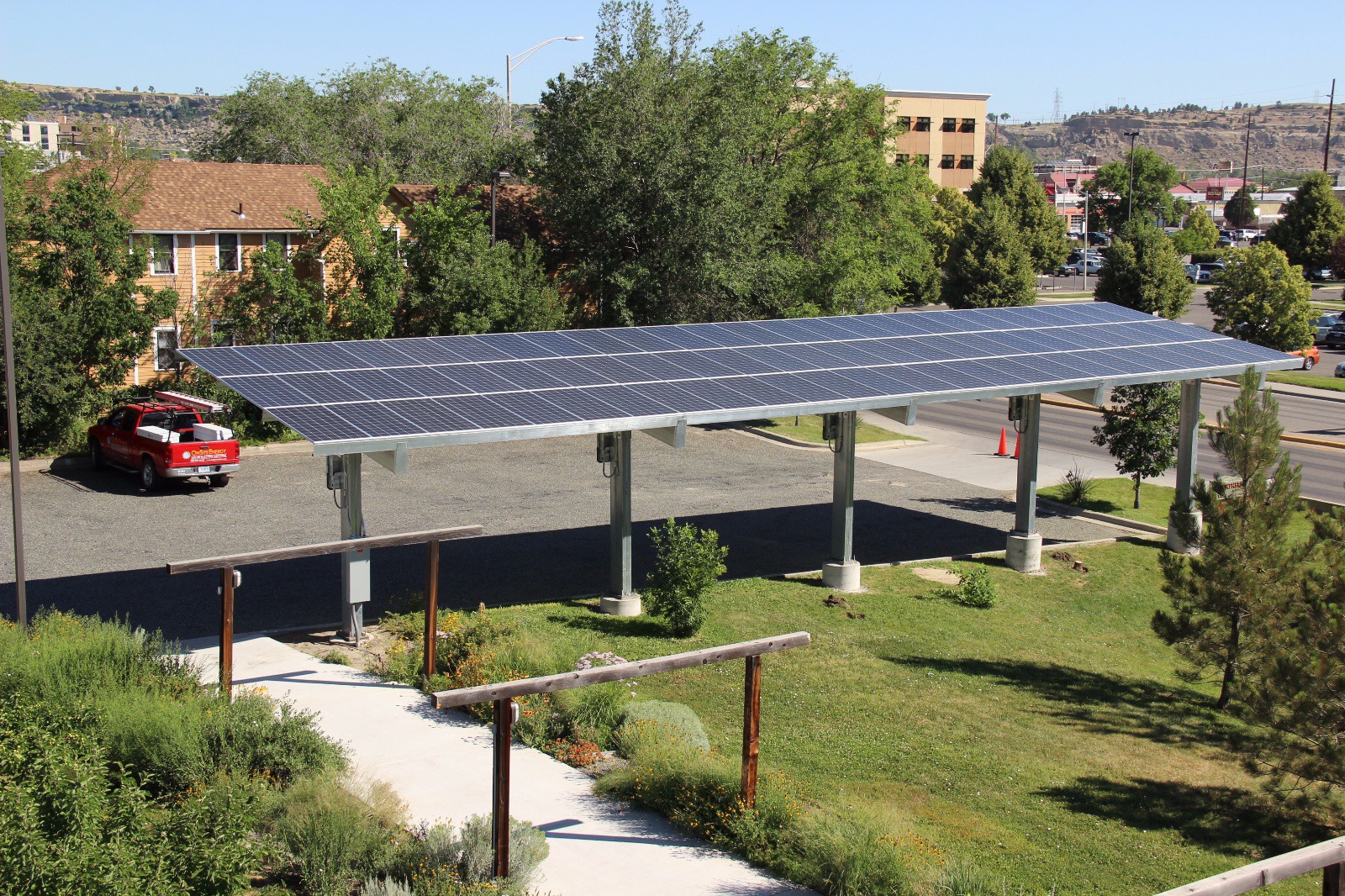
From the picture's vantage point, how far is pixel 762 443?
33625mm

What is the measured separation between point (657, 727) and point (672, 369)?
818 cm

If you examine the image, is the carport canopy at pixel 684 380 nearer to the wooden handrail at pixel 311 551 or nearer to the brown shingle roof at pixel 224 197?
the wooden handrail at pixel 311 551

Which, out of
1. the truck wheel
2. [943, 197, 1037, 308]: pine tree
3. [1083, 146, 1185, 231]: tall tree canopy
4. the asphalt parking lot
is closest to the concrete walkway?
the asphalt parking lot

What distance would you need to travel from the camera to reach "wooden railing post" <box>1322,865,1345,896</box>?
6.80 meters

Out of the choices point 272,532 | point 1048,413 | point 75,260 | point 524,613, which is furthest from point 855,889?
point 1048,413

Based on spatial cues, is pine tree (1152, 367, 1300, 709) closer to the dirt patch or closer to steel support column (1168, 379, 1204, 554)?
the dirt patch

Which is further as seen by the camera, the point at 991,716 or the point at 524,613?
the point at 524,613

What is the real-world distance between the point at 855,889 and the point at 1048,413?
35.6 metres

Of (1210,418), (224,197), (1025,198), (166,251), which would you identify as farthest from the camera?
(1025,198)

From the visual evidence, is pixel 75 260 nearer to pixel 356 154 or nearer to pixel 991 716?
pixel 991 716

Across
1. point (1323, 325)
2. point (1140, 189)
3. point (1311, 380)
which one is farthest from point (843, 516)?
point (1140, 189)

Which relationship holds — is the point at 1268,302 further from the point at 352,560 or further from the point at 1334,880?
the point at 1334,880

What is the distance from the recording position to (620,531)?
58.9ft

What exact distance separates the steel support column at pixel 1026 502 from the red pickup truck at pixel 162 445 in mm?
16704
